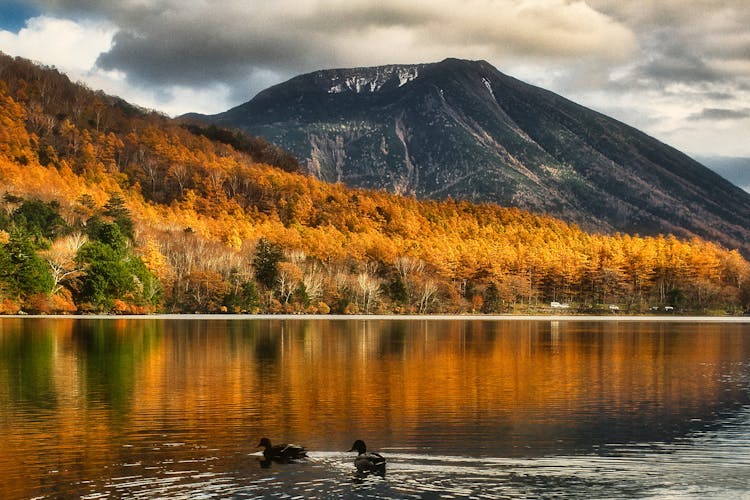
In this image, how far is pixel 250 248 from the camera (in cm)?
13462

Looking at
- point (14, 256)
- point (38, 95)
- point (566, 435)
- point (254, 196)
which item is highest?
point (38, 95)

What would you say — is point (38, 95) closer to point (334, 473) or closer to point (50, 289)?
point (50, 289)

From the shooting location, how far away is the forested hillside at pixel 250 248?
98.9m

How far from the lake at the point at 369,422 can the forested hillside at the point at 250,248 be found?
4795 cm

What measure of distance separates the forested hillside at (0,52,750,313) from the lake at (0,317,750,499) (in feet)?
157

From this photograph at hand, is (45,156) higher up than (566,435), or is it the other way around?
(45,156)

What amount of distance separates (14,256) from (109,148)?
334 feet

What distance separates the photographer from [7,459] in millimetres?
20875

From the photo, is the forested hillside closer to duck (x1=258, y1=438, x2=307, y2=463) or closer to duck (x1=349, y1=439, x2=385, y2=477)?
duck (x1=258, y1=438, x2=307, y2=463)

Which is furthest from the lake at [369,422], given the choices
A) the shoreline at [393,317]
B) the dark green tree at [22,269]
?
the shoreline at [393,317]

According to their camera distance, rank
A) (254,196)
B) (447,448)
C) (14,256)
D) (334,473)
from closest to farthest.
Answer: (334,473) < (447,448) < (14,256) < (254,196)

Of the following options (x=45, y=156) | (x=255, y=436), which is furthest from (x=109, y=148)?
(x=255, y=436)

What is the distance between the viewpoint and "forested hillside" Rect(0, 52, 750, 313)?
98.9 metres

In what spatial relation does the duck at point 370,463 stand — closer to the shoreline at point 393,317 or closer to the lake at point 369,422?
the lake at point 369,422
